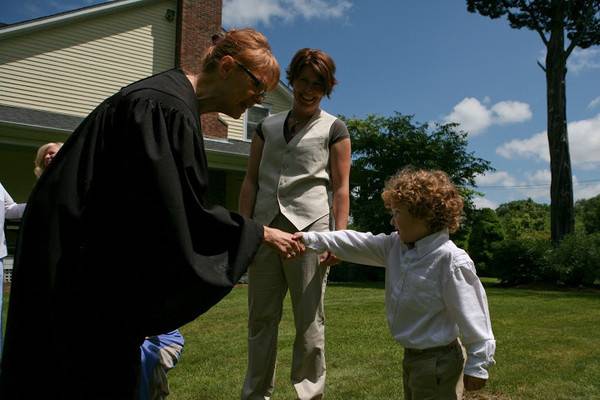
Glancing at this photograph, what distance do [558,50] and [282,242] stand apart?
19614 millimetres

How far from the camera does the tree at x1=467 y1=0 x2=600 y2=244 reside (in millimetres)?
19016

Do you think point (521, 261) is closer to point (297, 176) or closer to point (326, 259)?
point (326, 259)

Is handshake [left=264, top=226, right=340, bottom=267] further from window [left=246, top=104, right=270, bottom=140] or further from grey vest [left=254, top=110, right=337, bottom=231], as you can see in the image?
window [left=246, top=104, right=270, bottom=140]

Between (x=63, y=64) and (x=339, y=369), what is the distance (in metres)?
13.5

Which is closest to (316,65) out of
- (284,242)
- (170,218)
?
(284,242)

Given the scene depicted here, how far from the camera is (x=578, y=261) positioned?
1568 centimetres

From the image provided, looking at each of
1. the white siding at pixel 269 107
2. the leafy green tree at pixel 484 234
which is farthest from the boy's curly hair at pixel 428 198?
the leafy green tree at pixel 484 234

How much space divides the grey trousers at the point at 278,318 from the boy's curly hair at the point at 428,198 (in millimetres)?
719

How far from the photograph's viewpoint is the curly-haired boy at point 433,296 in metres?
2.72

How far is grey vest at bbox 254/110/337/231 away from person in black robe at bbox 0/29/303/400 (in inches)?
57.4

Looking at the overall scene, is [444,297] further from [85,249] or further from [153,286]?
[85,249]

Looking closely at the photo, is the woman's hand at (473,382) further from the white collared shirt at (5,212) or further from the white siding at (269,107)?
the white siding at (269,107)

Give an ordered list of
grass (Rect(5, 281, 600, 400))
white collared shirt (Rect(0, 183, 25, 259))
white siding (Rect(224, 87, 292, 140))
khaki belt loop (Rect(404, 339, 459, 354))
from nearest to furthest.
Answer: khaki belt loop (Rect(404, 339, 459, 354)) < white collared shirt (Rect(0, 183, 25, 259)) < grass (Rect(5, 281, 600, 400)) < white siding (Rect(224, 87, 292, 140))

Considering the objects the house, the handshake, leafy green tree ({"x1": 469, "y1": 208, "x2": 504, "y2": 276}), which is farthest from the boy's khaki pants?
leafy green tree ({"x1": 469, "y1": 208, "x2": 504, "y2": 276})
